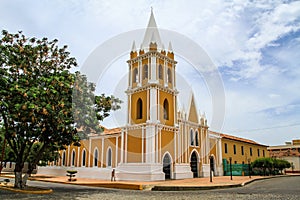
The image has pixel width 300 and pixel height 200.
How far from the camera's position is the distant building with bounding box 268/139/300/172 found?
159ft

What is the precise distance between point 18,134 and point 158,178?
40.0ft

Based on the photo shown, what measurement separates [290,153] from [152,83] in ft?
128

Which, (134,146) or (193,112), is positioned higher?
(193,112)

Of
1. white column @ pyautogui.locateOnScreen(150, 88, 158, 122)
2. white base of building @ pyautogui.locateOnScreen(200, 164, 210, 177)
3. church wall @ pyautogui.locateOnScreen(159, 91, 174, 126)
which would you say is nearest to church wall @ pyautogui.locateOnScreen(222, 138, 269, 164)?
white base of building @ pyautogui.locateOnScreen(200, 164, 210, 177)

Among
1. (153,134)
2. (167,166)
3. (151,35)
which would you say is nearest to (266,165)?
(167,166)

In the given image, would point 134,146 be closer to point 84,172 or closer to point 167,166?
point 167,166

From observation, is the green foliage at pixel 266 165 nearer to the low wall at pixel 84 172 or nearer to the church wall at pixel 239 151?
the church wall at pixel 239 151

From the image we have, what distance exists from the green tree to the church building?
8.41 metres

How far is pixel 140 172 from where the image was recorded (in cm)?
2370

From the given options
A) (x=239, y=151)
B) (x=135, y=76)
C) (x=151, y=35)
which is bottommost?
(x=239, y=151)

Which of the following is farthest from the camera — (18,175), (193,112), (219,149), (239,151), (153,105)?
(239,151)

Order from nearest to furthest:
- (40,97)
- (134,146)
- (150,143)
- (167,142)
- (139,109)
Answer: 1. (40,97)
2. (150,143)
3. (134,146)
4. (167,142)
5. (139,109)

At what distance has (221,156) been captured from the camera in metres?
35.0

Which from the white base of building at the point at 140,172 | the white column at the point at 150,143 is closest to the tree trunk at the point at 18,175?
the white base of building at the point at 140,172
